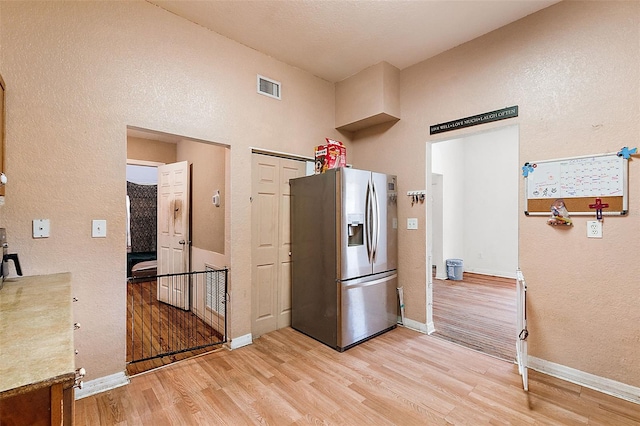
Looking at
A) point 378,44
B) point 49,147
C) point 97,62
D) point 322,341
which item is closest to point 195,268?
point 322,341

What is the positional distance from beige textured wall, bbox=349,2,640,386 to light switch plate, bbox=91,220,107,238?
3237 mm

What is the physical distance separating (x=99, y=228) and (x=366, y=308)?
2412 millimetres

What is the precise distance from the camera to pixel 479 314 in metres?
3.76

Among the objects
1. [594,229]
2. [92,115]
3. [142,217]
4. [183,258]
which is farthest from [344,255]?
[142,217]

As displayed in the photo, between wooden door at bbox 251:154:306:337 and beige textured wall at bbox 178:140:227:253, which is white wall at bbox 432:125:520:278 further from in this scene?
beige textured wall at bbox 178:140:227:253

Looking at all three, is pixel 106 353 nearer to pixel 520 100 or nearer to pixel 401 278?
pixel 401 278

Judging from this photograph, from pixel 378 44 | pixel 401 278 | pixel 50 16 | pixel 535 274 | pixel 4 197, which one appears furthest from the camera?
pixel 401 278

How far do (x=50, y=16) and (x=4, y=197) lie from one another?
1.24 meters

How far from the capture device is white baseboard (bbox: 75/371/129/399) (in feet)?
6.79

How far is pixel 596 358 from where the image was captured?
2.20 meters

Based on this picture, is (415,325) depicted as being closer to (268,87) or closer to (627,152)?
(627,152)

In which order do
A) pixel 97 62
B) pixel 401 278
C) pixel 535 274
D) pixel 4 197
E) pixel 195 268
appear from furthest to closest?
pixel 195 268, pixel 401 278, pixel 535 274, pixel 97 62, pixel 4 197

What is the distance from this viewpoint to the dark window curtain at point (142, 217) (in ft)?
21.5

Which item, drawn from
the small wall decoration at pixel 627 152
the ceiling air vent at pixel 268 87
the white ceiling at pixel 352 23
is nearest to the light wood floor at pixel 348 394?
the small wall decoration at pixel 627 152
